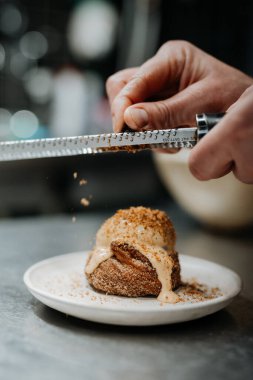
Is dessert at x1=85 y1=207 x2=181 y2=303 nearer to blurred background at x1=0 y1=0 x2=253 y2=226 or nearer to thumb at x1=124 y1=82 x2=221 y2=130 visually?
thumb at x1=124 y1=82 x2=221 y2=130

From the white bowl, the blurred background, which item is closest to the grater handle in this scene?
the white bowl

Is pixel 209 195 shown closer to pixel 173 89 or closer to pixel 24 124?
pixel 173 89

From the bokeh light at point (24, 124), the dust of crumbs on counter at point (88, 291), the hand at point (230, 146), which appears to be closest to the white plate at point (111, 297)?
the dust of crumbs on counter at point (88, 291)

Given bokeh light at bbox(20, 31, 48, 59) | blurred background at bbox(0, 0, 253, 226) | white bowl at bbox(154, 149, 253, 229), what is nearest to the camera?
white bowl at bbox(154, 149, 253, 229)

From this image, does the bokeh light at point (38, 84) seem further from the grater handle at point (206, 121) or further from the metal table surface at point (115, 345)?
the grater handle at point (206, 121)

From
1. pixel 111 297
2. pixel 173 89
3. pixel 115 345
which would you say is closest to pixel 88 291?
pixel 111 297

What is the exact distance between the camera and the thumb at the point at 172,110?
142 cm

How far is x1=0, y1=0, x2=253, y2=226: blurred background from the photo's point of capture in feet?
A: 13.2

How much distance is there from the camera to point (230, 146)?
1094mm

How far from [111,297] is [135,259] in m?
0.11

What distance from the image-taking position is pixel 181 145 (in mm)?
1217

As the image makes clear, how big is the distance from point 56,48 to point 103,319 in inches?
159

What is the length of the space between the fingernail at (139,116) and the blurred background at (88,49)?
1.35 metres

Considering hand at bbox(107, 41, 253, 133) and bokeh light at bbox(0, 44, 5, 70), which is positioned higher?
hand at bbox(107, 41, 253, 133)
